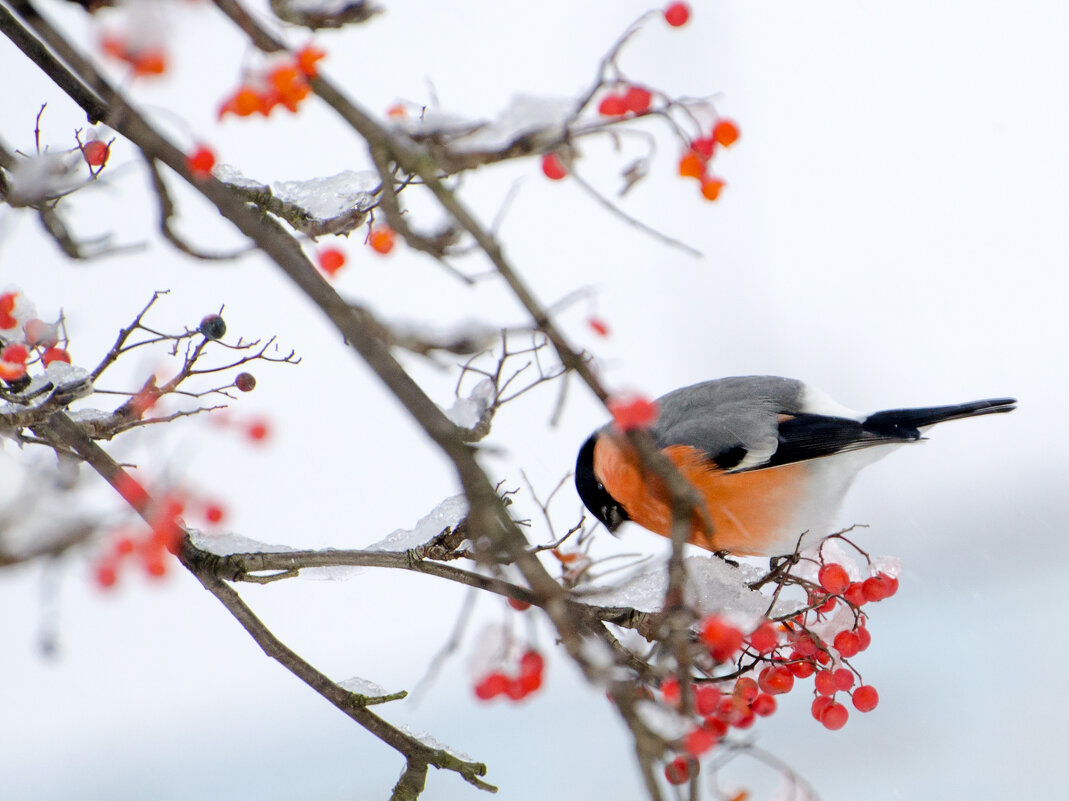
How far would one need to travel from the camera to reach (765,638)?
0.69 m

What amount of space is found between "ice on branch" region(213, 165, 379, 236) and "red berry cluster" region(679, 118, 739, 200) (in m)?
0.27

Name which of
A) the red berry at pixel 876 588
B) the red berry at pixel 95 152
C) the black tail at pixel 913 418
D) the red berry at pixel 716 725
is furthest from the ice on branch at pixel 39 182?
the black tail at pixel 913 418

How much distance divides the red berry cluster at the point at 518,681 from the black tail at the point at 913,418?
0.57m

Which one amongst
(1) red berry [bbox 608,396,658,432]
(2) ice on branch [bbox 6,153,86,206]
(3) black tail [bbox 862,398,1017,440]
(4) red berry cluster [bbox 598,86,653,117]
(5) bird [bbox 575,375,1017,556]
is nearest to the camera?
(1) red berry [bbox 608,396,658,432]

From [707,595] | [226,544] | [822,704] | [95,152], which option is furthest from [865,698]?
[95,152]

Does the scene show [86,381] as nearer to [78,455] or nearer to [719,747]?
[78,455]

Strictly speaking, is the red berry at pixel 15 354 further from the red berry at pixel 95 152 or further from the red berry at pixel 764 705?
the red berry at pixel 764 705

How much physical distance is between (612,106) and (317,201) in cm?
29

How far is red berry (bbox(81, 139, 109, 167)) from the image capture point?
0.77 metres

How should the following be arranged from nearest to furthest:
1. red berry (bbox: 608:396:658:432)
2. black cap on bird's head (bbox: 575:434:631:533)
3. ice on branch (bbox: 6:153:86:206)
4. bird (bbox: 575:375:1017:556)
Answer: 1. red berry (bbox: 608:396:658:432)
2. ice on branch (bbox: 6:153:86:206)
3. bird (bbox: 575:375:1017:556)
4. black cap on bird's head (bbox: 575:434:631:533)

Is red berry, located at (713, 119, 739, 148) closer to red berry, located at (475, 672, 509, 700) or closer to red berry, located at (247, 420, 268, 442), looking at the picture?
red berry, located at (475, 672, 509, 700)

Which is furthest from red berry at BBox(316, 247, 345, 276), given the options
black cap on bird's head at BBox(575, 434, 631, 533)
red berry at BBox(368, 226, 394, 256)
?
black cap on bird's head at BBox(575, 434, 631, 533)

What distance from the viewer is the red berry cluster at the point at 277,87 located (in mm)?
409

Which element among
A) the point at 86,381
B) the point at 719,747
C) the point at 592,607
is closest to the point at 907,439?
the point at 592,607
